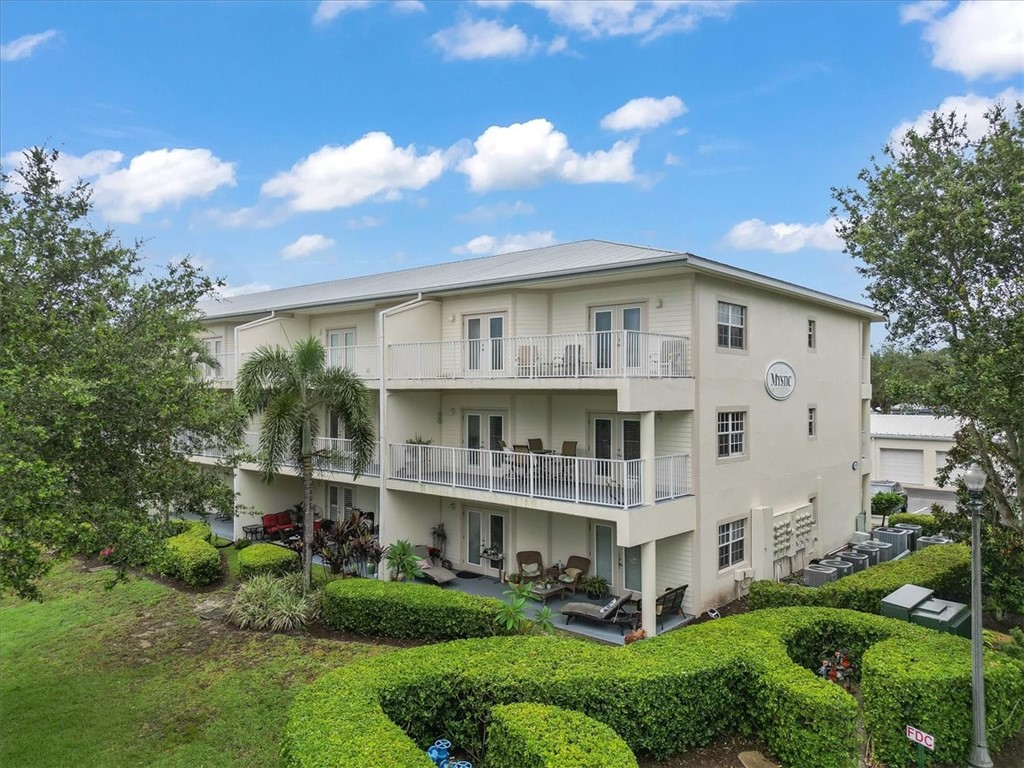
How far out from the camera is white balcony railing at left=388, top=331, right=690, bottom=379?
1406cm

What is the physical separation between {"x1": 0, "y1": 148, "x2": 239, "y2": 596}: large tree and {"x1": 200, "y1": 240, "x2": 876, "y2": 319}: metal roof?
4099mm

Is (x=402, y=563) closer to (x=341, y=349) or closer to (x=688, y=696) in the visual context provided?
(x=341, y=349)

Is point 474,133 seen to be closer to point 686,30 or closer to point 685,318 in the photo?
point 686,30

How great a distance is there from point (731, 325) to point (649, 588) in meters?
7.26

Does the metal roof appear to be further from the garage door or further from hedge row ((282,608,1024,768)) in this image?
the garage door

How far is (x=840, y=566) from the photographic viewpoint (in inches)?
683

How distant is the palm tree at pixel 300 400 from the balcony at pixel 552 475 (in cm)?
219

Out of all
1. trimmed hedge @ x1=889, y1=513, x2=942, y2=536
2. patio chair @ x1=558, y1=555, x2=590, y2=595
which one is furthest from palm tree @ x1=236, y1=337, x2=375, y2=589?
trimmed hedge @ x1=889, y1=513, x2=942, y2=536

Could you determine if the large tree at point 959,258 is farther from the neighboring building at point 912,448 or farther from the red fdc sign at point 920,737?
the neighboring building at point 912,448

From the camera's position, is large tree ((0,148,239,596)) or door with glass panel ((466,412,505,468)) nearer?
large tree ((0,148,239,596))

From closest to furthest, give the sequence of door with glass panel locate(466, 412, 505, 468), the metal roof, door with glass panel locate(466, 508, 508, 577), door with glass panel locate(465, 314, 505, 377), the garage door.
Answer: the metal roof → door with glass panel locate(465, 314, 505, 377) → door with glass panel locate(466, 508, 508, 577) → door with glass panel locate(466, 412, 505, 468) → the garage door

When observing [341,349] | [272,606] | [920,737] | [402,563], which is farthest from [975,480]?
[341,349]

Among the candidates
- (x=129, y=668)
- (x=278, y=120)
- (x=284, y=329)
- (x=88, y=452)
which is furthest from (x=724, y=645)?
(x=278, y=120)

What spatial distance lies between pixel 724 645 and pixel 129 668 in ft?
37.4
